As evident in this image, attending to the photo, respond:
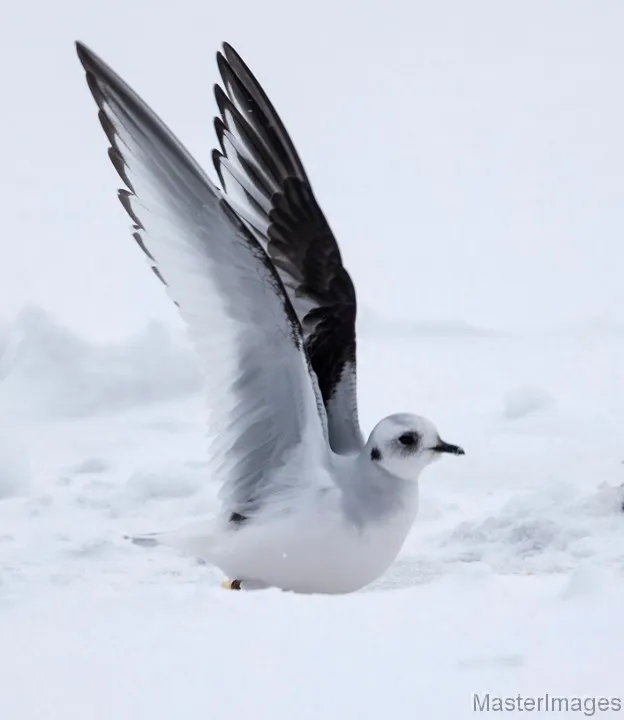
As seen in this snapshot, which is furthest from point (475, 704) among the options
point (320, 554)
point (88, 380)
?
point (88, 380)

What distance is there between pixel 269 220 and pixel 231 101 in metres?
0.37

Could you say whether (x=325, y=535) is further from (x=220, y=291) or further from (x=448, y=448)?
(x=220, y=291)

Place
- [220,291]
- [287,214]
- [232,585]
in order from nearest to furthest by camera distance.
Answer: [220,291], [232,585], [287,214]

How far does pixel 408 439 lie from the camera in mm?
2846

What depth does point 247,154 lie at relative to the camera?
3.49m

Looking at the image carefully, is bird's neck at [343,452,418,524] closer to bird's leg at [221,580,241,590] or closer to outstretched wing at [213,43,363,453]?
bird's leg at [221,580,241,590]

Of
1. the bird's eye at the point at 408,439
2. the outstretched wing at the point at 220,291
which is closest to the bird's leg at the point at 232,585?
the outstretched wing at the point at 220,291

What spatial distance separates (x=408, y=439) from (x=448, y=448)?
0.32 ft

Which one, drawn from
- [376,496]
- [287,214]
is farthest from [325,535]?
[287,214]

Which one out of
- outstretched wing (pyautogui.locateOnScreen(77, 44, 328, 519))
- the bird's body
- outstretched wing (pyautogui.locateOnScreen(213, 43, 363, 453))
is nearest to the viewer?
outstretched wing (pyautogui.locateOnScreen(77, 44, 328, 519))

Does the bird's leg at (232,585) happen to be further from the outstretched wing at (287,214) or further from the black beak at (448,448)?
Answer: the outstretched wing at (287,214)

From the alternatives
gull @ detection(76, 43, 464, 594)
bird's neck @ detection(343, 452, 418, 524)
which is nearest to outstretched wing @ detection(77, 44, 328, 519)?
gull @ detection(76, 43, 464, 594)

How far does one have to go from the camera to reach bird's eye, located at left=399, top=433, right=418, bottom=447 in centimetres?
285

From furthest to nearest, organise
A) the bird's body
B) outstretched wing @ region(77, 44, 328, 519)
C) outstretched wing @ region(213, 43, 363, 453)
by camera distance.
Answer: outstretched wing @ region(213, 43, 363, 453) < the bird's body < outstretched wing @ region(77, 44, 328, 519)
